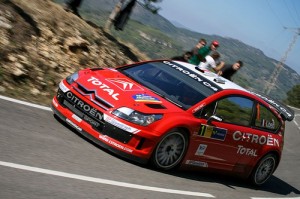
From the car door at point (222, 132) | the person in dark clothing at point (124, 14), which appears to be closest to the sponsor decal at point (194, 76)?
the car door at point (222, 132)

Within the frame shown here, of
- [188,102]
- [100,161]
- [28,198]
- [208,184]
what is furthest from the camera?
[208,184]

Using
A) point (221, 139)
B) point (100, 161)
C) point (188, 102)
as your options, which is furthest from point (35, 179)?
point (221, 139)

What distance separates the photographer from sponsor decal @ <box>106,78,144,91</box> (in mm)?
7285

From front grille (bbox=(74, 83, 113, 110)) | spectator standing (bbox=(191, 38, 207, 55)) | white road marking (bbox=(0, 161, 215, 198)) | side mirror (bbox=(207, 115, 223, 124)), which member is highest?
spectator standing (bbox=(191, 38, 207, 55))

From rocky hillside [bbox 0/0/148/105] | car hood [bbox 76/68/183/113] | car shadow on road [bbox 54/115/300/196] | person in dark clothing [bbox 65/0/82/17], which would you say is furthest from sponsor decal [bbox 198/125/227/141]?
person in dark clothing [bbox 65/0/82/17]

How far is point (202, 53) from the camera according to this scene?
1250 cm

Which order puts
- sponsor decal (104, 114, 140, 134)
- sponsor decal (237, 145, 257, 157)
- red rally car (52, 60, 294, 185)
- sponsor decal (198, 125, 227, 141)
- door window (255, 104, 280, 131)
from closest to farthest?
sponsor decal (104, 114, 140, 134) < red rally car (52, 60, 294, 185) < sponsor decal (198, 125, 227, 141) < sponsor decal (237, 145, 257, 157) < door window (255, 104, 280, 131)

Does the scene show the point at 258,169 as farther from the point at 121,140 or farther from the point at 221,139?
the point at 121,140

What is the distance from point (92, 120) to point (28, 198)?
2.64 m

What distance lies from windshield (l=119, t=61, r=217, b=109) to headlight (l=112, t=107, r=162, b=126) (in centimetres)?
83

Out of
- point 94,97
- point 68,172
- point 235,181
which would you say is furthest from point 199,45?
point 68,172

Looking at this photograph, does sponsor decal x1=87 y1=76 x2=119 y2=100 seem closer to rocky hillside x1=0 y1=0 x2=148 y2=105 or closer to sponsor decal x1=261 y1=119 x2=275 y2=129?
rocky hillside x1=0 y1=0 x2=148 y2=105

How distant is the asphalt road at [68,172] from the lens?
4.81 m

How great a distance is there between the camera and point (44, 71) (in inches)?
409
